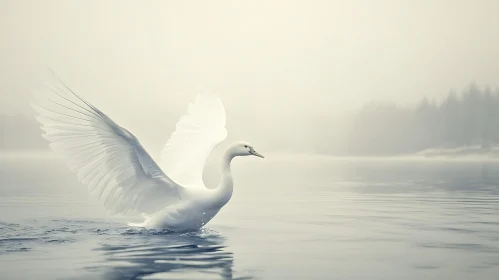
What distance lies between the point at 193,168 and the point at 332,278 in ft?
20.4

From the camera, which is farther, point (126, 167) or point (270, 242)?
point (126, 167)

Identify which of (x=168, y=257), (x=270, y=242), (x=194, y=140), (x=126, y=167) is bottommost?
(x=168, y=257)

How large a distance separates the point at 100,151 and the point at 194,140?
3790 millimetres

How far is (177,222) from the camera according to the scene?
12.9m

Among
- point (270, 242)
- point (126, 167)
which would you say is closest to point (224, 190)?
point (270, 242)

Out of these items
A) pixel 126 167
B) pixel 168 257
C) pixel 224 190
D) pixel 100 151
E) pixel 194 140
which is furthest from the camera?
pixel 194 140

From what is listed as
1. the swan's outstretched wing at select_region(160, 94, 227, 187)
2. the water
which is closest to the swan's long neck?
the water

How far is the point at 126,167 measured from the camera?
12242 mm

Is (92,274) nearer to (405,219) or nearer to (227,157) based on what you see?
(227,157)

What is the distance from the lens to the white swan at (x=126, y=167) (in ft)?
37.8

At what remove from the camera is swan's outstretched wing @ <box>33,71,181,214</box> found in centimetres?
1144

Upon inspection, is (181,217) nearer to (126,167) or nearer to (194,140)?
(126,167)

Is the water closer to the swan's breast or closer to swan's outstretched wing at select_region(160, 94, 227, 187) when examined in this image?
the swan's breast

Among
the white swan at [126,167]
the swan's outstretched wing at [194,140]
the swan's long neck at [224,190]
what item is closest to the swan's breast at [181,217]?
the white swan at [126,167]
